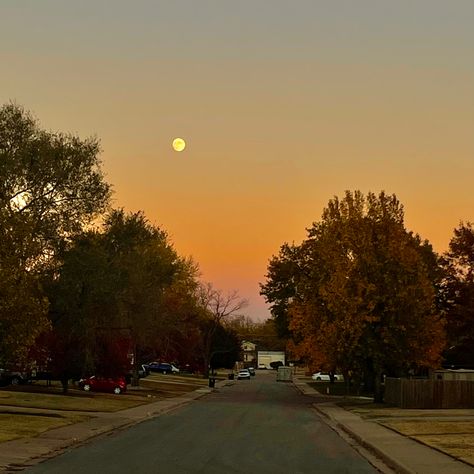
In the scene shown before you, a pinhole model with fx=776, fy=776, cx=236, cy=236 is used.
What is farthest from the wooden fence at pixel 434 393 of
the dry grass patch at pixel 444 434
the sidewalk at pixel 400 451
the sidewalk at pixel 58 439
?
the sidewalk at pixel 58 439

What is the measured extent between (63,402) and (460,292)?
31287 millimetres

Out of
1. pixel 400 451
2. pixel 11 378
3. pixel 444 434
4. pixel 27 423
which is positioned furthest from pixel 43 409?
pixel 11 378

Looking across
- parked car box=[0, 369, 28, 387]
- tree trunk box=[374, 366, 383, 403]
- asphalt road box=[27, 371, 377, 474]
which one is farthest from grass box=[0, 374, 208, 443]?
tree trunk box=[374, 366, 383, 403]

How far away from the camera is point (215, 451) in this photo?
19.5 metres

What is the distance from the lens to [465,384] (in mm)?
42688

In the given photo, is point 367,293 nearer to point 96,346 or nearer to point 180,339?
point 96,346

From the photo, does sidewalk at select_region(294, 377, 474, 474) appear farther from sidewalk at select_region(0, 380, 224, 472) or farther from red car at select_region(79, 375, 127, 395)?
red car at select_region(79, 375, 127, 395)

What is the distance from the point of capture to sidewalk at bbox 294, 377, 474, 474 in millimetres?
16125

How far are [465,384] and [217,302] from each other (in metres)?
63.9

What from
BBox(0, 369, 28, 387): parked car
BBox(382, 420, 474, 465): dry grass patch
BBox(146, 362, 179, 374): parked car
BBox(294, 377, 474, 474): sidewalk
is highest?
BBox(146, 362, 179, 374): parked car

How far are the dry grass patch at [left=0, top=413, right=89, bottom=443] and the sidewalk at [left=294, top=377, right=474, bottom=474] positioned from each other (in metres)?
9.95

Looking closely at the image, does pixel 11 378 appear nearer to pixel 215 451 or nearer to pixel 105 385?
pixel 105 385

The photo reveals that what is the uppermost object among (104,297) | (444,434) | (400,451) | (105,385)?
(104,297)

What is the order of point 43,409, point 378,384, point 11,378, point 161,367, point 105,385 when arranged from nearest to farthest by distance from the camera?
point 43,409, point 378,384, point 105,385, point 11,378, point 161,367
